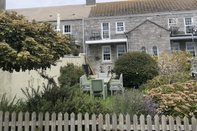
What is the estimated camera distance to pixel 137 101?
14.3 ft

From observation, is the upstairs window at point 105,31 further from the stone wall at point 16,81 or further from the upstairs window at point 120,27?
the stone wall at point 16,81

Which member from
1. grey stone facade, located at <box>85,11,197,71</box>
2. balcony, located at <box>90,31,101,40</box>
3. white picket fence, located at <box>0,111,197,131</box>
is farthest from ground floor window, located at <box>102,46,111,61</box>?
white picket fence, located at <box>0,111,197,131</box>

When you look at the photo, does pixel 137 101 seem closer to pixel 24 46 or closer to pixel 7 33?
pixel 24 46

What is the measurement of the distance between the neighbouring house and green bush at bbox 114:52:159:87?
6488 millimetres

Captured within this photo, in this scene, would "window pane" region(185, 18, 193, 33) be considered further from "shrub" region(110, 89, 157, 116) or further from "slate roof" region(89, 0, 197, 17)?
"shrub" region(110, 89, 157, 116)

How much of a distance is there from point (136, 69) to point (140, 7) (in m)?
13.0

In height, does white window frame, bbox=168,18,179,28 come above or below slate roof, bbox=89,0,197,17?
below

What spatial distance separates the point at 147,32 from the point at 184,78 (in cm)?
935

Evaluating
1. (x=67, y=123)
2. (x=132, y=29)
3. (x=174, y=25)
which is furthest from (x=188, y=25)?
(x=67, y=123)

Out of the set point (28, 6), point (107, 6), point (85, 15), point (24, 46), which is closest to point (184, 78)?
point (24, 46)

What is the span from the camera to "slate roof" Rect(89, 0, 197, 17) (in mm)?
19562

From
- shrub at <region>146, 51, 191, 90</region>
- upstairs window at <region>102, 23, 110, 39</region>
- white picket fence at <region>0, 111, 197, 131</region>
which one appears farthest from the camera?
upstairs window at <region>102, 23, 110, 39</region>

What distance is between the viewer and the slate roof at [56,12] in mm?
21031

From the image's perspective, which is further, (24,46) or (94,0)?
(94,0)
